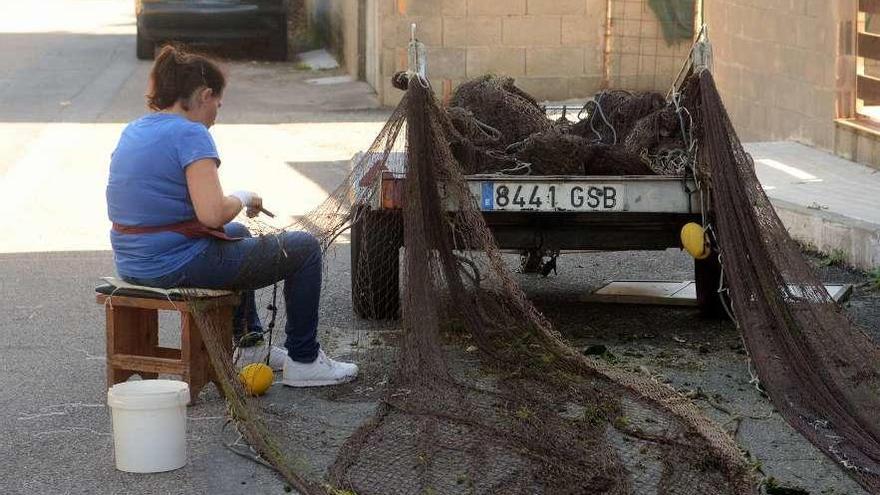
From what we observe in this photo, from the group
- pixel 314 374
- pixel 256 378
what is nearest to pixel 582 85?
pixel 314 374

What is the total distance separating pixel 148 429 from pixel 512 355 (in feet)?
5.53

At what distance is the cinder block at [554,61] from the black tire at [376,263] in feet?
35.3

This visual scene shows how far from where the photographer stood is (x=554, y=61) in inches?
716

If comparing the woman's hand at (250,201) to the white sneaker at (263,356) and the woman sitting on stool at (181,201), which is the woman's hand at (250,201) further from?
the white sneaker at (263,356)

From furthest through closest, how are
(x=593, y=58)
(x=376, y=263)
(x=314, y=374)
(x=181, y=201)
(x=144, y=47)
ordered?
1. (x=144, y=47)
2. (x=593, y=58)
3. (x=376, y=263)
4. (x=314, y=374)
5. (x=181, y=201)

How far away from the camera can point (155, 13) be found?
75.2ft

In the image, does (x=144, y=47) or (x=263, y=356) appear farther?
(x=144, y=47)

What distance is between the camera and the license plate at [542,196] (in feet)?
22.8

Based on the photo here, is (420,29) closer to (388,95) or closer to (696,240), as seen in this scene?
(388,95)

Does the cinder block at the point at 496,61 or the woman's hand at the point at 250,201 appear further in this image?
the cinder block at the point at 496,61

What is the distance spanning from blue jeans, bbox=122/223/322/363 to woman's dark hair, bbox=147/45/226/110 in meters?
0.61

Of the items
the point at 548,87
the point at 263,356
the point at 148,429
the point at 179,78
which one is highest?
the point at 179,78

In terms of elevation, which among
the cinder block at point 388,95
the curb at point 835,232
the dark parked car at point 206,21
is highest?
the dark parked car at point 206,21

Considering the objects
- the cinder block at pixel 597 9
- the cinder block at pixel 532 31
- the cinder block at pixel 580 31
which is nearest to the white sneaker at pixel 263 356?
the cinder block at pixel 532 31
